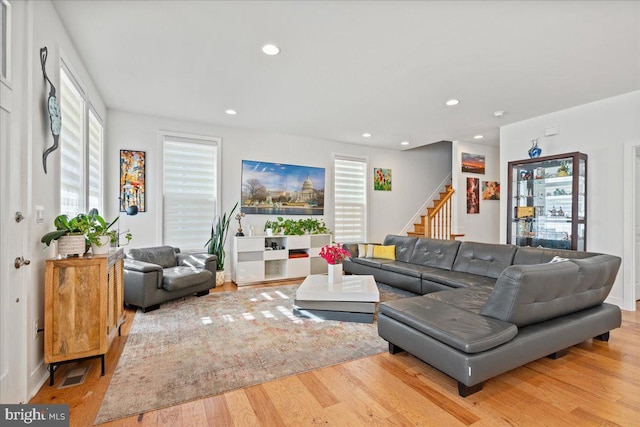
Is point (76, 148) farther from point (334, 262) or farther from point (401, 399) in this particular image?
point (401, 399)

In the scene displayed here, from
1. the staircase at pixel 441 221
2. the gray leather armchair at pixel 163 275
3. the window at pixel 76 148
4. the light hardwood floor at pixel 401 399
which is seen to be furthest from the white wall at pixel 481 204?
Answer: the window at pixel 76 148

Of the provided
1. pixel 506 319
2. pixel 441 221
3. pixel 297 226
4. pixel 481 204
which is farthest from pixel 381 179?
pixel 506 319

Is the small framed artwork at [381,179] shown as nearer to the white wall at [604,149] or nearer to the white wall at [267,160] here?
Result: the white wall at [267,160]

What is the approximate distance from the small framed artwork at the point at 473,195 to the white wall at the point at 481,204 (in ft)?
0.28

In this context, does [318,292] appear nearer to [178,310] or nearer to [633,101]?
[178,310]

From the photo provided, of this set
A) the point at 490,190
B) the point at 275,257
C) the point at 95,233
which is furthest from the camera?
the point at 490,190

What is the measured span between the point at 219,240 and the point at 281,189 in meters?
1.52

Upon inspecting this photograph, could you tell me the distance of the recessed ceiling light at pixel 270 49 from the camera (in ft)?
8.93

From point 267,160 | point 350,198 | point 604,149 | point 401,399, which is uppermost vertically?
point 267,160

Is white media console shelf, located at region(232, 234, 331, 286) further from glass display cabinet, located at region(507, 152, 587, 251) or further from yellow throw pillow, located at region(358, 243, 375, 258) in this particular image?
glass display cabinet, located at region(507, 152, 587, 251)

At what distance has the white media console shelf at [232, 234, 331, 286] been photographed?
5.08 m

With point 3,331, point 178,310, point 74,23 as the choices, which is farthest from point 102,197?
point 3,331

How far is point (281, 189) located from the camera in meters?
5.77

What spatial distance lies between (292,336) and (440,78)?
3.18 meters
